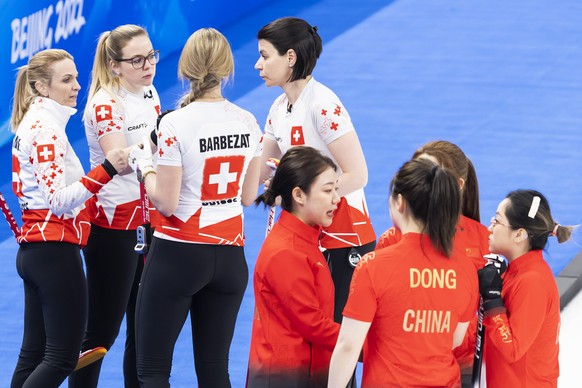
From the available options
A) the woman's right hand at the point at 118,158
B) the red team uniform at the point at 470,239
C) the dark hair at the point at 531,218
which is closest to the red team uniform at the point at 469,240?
the red team uniform at the point at 470,239

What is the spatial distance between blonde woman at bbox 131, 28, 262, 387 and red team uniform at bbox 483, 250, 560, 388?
125 cm

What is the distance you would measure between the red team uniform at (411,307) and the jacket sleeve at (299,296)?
0.26 metres

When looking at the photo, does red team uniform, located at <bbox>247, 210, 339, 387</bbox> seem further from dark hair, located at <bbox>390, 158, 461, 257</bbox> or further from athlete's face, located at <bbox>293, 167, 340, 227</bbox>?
dark hair, located at <bbox>390, 158, 461, 257</bbox>

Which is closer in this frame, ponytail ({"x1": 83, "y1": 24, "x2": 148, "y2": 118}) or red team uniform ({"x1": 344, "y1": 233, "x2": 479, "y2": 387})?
red team uniform ({"x1": 344, "y1": 233, "x2": 479, "y2": 387})

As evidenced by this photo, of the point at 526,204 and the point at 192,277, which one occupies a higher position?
the point at 526,204

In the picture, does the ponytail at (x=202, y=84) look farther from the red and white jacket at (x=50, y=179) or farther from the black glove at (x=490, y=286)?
the black glove at (x=490, y=286)

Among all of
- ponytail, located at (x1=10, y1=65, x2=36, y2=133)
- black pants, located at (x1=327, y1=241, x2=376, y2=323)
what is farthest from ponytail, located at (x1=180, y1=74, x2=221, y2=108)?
black pants, located at (x1=327, y1=241, x2=376, y2=323)

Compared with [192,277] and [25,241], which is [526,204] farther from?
[25,241]

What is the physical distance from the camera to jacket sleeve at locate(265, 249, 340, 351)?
4.35 m

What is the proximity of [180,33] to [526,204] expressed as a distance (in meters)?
8.21

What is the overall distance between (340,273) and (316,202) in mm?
1129

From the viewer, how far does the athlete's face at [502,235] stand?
451 centimetres

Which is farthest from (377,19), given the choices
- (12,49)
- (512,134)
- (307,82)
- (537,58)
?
(307,82)

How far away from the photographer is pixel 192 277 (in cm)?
497
